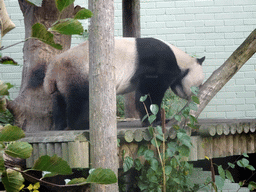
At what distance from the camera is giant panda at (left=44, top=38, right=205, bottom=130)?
2.47 metres

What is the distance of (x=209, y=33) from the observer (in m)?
4.51

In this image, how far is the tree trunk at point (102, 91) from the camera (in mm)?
1654

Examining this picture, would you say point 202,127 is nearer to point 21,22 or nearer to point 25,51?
point 25,51

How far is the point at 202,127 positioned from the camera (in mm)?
2244

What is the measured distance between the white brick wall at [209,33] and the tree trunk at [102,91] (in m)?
2.92

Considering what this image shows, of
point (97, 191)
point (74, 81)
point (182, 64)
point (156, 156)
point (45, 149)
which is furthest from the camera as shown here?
point (182, 64)

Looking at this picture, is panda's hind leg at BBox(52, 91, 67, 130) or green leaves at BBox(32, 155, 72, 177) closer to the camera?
green leaves at BBox(32, 155, 72, 177)

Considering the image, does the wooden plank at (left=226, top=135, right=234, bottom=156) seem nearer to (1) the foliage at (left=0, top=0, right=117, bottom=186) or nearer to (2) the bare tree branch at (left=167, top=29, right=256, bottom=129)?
(2) the bare tree branch at (left=167, top=29, right=256, bottom=129)

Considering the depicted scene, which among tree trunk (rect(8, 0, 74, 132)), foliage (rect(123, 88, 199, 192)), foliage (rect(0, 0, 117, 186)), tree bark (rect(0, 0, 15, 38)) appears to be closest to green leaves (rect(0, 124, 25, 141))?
foliage (rect(0, 0, 117, 186))

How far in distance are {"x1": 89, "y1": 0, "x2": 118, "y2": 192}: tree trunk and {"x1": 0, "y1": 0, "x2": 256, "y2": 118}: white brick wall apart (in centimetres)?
292

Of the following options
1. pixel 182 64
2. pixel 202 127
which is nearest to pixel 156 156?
pixel 202 127

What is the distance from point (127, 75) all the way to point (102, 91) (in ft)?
3.75

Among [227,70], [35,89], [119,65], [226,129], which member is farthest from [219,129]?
[35,89]

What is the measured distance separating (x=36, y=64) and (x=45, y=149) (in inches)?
46.0
